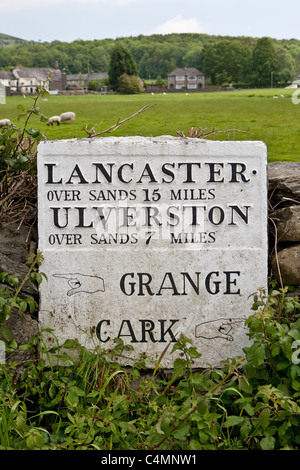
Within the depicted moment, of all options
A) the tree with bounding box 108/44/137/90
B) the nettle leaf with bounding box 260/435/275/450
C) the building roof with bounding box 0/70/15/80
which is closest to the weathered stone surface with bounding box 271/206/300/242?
the nettle leaf with bounding box 260/435/275/450

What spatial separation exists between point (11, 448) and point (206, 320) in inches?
68.0

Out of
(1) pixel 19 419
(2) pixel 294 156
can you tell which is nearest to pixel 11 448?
(1) pixel 19 419

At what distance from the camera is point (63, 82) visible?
120688 millimetres

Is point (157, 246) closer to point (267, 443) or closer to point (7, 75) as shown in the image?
point (267, 443)

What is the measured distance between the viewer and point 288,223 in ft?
15.8

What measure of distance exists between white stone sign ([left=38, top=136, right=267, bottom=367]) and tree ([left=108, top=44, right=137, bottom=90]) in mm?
99277

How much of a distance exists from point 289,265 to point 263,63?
116945 mm

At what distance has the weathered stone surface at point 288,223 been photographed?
475 centimetres

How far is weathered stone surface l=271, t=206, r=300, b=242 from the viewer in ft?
15.6

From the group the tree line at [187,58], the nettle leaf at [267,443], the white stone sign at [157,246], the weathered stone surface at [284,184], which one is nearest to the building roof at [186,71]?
the tree line at [187,58]

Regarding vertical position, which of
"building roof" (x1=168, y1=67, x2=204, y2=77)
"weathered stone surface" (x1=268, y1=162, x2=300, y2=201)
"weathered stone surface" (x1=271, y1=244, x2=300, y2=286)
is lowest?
"weathered stone surface" (x1=271, y1=244, x2=300, y2=286)

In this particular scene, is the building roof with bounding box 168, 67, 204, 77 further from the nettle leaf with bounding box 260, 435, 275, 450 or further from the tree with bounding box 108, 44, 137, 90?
the nettle leaf with bounding box 260, 435, 275, 450

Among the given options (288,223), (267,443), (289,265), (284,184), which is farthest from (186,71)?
(267,443)
